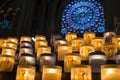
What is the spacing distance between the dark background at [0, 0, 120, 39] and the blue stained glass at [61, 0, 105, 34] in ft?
0.40

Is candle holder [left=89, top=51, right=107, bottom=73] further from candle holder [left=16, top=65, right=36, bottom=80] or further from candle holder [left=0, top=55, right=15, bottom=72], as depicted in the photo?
candle holder [left=0, top=55, right=15, bottom=72]

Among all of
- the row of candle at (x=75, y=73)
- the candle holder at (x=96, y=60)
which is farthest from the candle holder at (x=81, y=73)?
the candle holder at (x=96, y=60)

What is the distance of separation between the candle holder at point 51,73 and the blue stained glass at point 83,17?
158 inches

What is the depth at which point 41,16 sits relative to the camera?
5840 millimetres

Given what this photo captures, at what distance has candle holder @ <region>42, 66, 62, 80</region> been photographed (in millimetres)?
1523

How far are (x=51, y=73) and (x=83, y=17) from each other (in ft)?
14.0

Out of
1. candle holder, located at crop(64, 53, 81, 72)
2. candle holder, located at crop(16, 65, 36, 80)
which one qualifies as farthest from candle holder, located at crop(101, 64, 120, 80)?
candle holder, located at crop(16, 65, 36, 80)

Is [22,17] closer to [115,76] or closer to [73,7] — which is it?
[73,7]

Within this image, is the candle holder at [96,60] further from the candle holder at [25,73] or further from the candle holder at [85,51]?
the candle holder at [25,73]

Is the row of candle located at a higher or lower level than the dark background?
lower

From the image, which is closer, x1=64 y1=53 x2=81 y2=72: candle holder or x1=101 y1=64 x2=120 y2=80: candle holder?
x1=101 y1=64 x2=120 y2=80: candle holder

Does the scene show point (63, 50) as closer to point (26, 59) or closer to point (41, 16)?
point (26, 59)

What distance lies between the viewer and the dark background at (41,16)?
5496 mm

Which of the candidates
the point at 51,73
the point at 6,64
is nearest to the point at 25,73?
the point at 51,73
